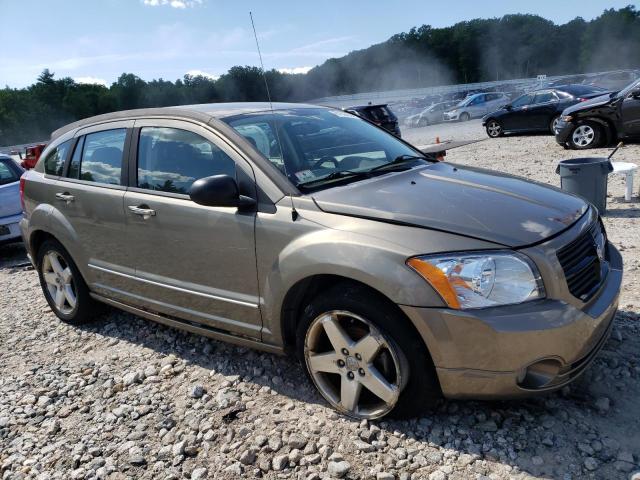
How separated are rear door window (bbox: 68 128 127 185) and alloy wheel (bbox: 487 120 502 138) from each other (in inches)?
593

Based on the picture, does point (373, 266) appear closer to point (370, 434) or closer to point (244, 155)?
point (370, 434)

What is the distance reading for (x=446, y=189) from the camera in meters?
2.96

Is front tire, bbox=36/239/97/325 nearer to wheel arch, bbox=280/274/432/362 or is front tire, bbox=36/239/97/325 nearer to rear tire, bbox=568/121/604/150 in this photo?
wheel arch, bbox=280/274/432/362

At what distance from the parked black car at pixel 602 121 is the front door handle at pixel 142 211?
10570 mm

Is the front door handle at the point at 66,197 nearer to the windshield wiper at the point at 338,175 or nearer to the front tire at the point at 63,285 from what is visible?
the front tire at the point at 63,285

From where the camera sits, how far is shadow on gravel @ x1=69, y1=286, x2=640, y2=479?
239 cm

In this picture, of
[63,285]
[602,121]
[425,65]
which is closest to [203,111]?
[63,285]

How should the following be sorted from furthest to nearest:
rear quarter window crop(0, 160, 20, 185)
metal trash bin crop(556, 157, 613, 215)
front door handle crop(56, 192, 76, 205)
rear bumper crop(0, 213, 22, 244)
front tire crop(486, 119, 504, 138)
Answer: front tire crop(486, 119, 504, 138) → rear quarter window crop(0, 160, 20, 185) → rear bumper crop(0, 213, 22, 244) → metal trash bin crop(556, 157, 613, 215) → front door handle crop(56, 192, 76, 205)

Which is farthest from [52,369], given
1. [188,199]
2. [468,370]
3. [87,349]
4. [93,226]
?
[468,370]

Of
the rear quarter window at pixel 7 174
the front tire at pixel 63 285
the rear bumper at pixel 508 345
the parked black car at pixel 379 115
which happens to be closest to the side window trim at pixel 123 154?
the front tire at pixel 63 285

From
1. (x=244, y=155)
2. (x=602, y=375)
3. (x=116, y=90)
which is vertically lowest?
(x=602, y=375)

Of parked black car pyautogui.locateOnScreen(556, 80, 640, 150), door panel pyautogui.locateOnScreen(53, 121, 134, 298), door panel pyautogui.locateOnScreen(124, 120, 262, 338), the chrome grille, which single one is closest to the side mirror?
door panel pyautogui.locateOnScreen(124, 120, 262, 338)

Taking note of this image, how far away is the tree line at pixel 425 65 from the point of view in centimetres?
6209

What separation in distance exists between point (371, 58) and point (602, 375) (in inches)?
3284
